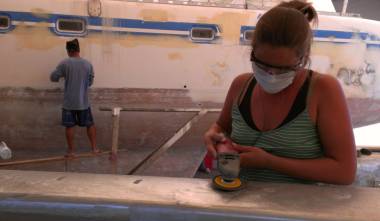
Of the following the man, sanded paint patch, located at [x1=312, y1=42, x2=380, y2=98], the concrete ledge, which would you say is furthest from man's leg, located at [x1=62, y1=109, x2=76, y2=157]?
the concrete ledge

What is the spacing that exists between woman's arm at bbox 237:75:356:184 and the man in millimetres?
2947

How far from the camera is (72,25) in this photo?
384 cm

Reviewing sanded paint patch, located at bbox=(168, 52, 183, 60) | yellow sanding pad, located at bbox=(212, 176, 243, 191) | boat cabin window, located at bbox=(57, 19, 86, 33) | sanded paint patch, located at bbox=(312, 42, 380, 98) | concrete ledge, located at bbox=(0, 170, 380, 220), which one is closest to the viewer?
concrete ledge, located at bbox=(0, 170, 380, 220)

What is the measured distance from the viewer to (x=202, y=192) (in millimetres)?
843

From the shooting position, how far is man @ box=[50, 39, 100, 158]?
367 cm

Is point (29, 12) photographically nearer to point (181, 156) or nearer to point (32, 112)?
point (32, 112)

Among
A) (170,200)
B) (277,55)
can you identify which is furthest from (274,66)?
(170,200)

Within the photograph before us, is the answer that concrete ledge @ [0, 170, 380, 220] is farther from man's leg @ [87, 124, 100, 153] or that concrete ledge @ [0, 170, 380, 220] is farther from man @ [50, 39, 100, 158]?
man's leg @ [87, 124, 100, 153]

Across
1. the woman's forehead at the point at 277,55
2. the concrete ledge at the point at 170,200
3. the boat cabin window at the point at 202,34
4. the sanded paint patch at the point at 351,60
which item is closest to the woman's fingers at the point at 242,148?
the concrete ledge at the point at 170,200

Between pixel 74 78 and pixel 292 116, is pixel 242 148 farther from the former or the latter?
pixel 74 78

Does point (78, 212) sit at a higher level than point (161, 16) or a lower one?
lower

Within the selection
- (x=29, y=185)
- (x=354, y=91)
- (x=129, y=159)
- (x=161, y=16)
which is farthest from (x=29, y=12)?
(x=354, y=91)

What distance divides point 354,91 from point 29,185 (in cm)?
435

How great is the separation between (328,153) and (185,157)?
308cm
